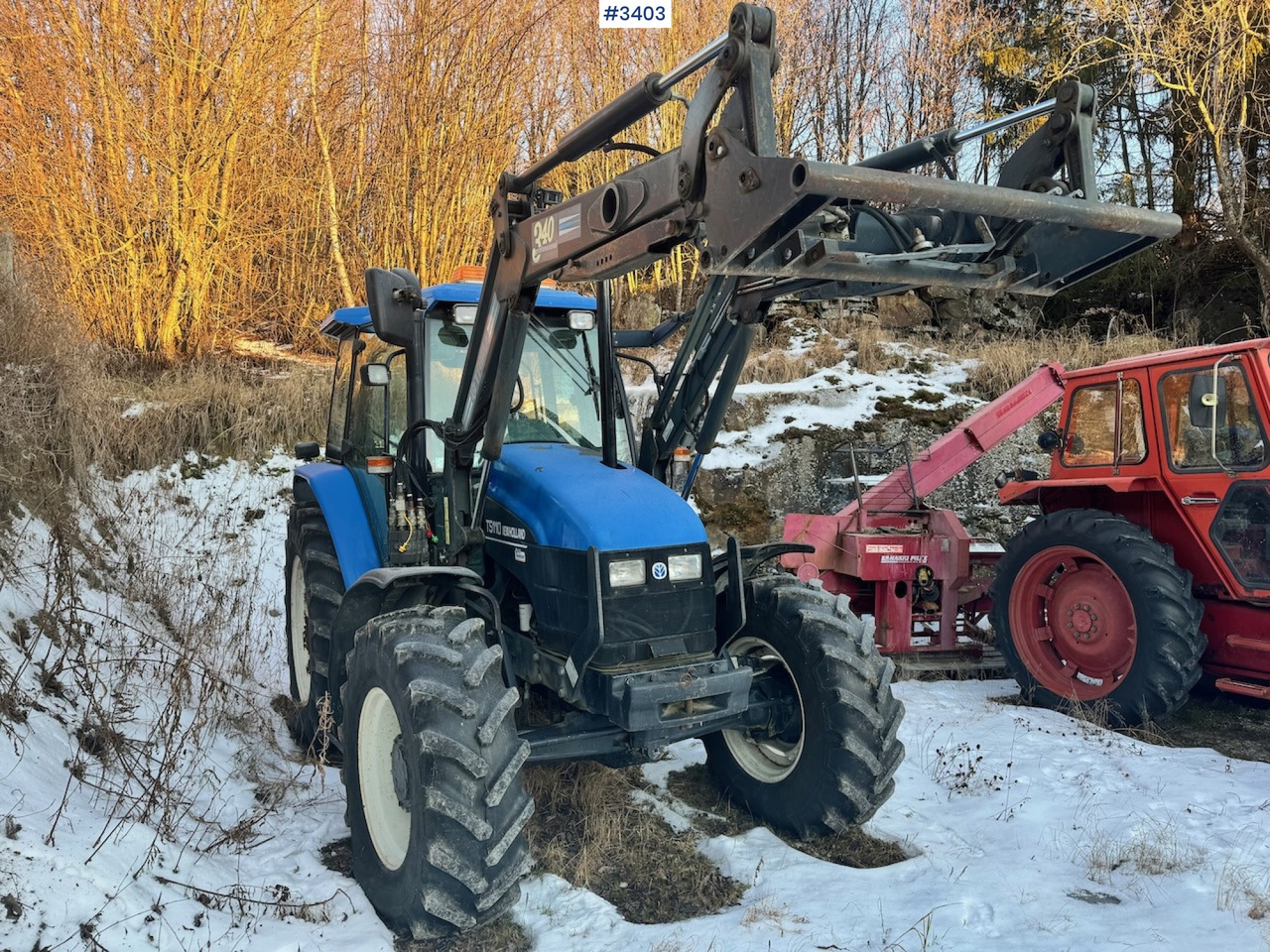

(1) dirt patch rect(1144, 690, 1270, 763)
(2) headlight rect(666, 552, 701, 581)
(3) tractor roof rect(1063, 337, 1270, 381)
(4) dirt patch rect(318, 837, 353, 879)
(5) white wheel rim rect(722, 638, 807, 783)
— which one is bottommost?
(1) dirt patch rect(1144, 690, 1270, 763)

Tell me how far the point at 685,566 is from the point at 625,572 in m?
0.26

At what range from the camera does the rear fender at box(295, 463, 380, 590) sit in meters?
4.07

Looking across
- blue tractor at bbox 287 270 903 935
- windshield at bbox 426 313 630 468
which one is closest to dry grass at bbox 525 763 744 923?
blue tractor at bbox 287 270 903 935

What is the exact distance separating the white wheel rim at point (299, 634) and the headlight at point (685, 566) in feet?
8.51

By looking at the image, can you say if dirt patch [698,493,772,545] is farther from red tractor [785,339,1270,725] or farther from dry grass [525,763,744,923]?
Result: dry grass [525,763,744,923]

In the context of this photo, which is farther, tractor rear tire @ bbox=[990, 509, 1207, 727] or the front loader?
tractor rear tire @ bbox=[990, 509, 1207, 727]

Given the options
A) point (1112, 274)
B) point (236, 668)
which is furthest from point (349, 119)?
point (1112, 274)

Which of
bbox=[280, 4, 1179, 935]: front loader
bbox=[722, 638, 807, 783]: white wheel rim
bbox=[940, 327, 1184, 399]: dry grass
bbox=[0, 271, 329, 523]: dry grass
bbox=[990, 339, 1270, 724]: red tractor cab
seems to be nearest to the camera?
bbox=[280, 4, 1179, 935]: front loader

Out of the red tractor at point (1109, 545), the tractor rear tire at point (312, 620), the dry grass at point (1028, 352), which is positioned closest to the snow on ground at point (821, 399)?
the dry grass at point (1028, 352)

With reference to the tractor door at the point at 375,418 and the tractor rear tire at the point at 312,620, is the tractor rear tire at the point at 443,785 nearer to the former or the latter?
the tractor rear tire at the point at 312,620

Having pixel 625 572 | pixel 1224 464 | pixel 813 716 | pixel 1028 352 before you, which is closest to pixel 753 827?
pixel 813 716

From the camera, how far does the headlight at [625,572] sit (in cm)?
322

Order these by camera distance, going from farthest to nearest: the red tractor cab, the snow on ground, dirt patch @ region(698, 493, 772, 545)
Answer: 1. the snow on ground
2. dirt patch @ region(698, 493, 772, 545)
3. the red tractor cab

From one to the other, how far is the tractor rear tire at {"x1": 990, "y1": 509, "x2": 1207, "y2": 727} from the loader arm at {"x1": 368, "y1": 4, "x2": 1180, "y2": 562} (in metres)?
2.90
